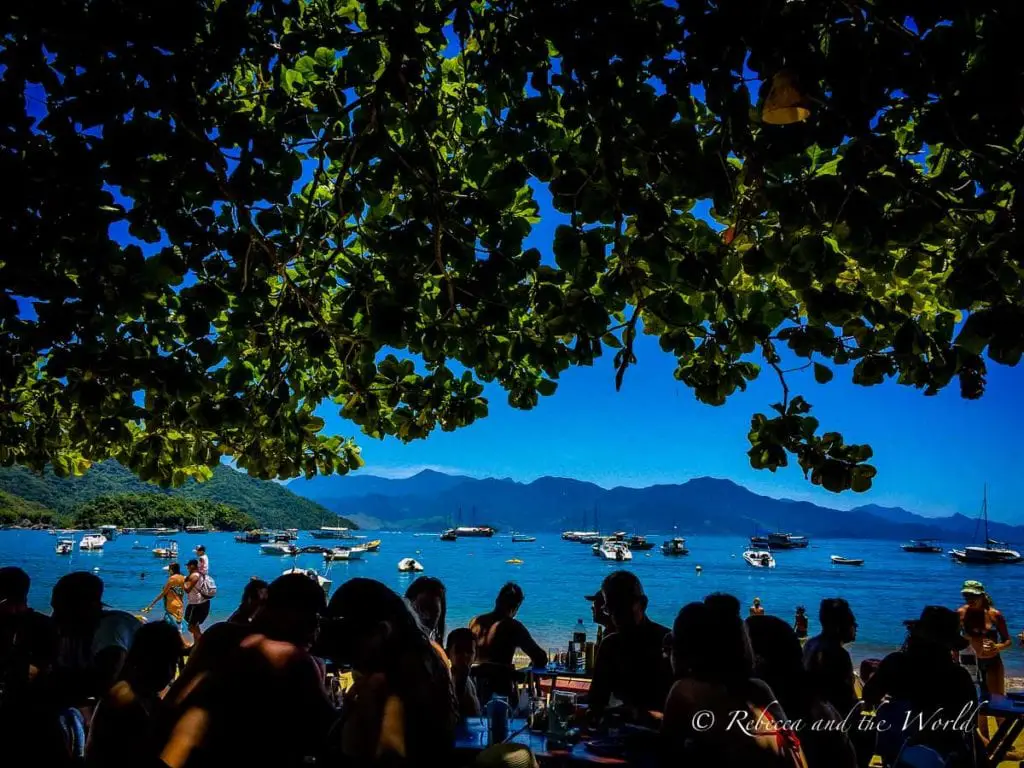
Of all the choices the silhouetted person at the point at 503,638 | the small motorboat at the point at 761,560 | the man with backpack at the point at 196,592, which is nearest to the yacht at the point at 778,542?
the small motorboat at the point at 761,560

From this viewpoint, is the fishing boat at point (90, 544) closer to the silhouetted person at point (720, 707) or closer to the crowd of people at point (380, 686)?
the crowd of people at point (380, 686)

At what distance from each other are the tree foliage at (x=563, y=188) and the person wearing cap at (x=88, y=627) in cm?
201

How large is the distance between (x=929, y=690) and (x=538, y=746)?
2851 millimetres

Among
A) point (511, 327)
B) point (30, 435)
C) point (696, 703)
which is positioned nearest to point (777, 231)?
point (511, 327)

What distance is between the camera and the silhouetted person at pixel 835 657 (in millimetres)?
5074

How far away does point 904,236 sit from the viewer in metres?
2.48

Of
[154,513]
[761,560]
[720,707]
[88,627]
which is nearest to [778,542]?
[761,560]

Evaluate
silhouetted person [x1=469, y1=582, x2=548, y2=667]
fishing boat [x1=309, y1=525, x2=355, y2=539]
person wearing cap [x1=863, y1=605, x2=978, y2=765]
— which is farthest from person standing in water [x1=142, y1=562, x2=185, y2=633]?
fishing boat [x1=309, y1=525, x2=355, y2=539]

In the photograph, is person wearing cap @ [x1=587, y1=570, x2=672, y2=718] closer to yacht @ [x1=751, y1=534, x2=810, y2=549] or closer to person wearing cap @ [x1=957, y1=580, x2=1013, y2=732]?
person wearing cap @ [x1=957, y1=580, x2=1013, y2=732]

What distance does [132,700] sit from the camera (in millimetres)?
3686

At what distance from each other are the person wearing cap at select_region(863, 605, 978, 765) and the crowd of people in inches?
0.5

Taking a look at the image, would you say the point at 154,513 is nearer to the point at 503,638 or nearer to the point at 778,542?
the point at 778,542

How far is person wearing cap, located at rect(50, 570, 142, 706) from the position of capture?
4785mm

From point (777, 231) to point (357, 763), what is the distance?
2.85 meters
